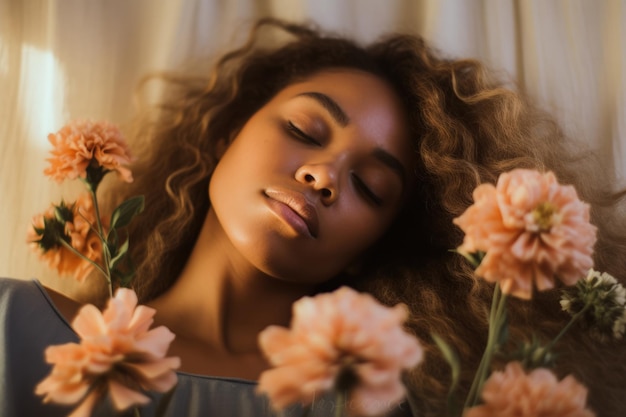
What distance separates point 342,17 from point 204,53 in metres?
0.27

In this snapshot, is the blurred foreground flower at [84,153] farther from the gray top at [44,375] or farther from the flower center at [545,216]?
the flower center at [545,216]

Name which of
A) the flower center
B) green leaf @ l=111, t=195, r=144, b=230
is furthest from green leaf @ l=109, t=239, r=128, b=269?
the flower center

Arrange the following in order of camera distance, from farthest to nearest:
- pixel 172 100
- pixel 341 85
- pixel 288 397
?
pixel 172 100 < pixel 341 85 < pixel 288 397

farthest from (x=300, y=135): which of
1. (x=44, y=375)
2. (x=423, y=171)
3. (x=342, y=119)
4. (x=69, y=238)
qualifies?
(x=44, y=375)

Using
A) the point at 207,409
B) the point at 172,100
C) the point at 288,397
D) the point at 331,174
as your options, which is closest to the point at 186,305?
the point at 207,409

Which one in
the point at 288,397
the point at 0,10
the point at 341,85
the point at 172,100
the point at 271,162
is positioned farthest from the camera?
the point at 172,100

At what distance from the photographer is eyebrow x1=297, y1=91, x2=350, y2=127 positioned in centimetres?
92

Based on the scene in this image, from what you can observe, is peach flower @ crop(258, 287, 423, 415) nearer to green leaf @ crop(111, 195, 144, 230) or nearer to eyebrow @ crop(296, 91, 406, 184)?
green leaf @ crop(111, 195, 144, 230)

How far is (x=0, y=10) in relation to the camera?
111 centimetres

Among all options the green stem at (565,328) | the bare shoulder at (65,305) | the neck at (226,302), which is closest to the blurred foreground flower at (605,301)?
the green stem at (565,328)

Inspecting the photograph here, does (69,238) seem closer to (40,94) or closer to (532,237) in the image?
(40,94)

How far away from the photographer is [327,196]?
2.84 feet

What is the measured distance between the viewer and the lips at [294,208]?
83 centimetres

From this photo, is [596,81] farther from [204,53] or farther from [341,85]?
[204,53]
